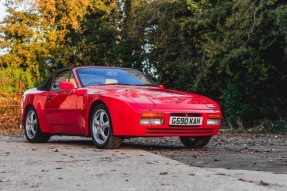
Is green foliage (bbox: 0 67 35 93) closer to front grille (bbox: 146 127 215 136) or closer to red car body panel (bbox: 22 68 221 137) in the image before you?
red car body panel (bbox: 22 68 221 137)

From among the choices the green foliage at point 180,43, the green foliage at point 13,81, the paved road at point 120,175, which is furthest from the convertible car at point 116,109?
the green foliage at point 13,81

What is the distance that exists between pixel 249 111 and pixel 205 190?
13.3m

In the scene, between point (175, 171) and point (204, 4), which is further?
point (204, 4)

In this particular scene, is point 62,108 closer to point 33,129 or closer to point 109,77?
point 109,77

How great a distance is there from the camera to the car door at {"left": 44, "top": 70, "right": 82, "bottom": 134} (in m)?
Answer: 10.00

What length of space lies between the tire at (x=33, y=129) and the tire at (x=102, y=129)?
2.19 m

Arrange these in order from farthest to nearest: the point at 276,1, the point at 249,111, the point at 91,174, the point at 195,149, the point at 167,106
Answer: the point at 249,111 → the point at 276,1 → the point at 195,149 → the point at 167,106 → the point at 91,174

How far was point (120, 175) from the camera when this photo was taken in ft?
19.4

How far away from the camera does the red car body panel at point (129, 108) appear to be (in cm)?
866

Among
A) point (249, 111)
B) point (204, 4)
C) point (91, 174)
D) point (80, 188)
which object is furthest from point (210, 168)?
point (204, 4)

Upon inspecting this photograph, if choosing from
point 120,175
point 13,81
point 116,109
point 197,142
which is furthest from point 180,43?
point 120,175

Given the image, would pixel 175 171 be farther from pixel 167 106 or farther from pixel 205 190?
pixel 167 106

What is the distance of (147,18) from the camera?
2658 cm

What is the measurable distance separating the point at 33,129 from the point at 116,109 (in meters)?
3.20
